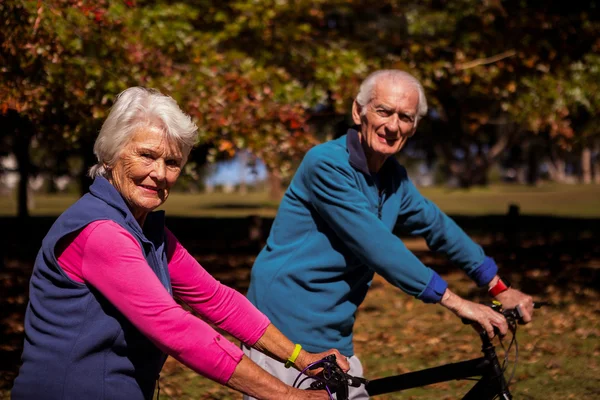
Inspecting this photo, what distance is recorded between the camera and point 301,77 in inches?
479

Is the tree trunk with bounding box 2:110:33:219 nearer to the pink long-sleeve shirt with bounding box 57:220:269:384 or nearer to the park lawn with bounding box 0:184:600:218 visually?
the pink long-sleeve shirt with bounding box 57:220:269:384

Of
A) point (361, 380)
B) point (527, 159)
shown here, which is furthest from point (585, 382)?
point (527, 159)

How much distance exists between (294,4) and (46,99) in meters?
5.96

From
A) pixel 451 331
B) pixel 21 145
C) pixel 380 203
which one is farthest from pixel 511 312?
pixel 21 145

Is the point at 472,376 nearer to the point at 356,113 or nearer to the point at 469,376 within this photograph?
the point at 469,376

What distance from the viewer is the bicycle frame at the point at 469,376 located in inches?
129

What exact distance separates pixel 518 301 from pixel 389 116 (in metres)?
1.04

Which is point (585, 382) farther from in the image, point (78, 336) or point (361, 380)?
point (78, 336)

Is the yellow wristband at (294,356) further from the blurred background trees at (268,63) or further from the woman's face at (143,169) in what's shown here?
the blurred background trees at (268,63)

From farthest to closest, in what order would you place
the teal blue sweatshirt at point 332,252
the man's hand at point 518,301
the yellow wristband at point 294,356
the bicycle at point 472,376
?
the man's hand at point 518,301 → the bicycle at point 472,376 → the teal blue sweatshirt at point 332,252 → the yellow wristband at point 294,356

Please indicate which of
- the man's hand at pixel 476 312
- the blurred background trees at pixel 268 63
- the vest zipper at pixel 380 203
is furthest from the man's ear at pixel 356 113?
the blurred background trees at pixel 268 63

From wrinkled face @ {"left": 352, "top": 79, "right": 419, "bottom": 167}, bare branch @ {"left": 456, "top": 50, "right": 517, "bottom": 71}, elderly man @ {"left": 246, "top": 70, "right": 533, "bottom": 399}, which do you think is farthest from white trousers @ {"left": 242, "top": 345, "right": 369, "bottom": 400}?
bare branch @ {"left": 456, "top": 50, "right": 517, "bottom": 71}

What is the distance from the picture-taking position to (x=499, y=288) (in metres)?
3.57

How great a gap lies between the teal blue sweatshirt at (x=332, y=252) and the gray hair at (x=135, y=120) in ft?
3.03
